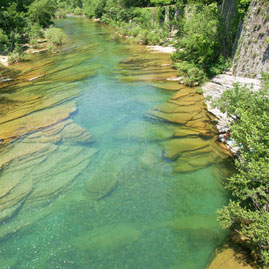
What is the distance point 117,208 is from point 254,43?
11.9m

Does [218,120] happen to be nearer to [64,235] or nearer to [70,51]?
[64,235]

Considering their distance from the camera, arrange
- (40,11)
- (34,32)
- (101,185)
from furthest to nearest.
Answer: (40,11) < (34,32) < (101,185)

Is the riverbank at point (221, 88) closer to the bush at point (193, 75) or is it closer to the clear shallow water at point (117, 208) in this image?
the bush at point (193, 75)

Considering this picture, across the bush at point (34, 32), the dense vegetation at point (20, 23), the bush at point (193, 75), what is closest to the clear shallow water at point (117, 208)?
the bush at point (193, 75)

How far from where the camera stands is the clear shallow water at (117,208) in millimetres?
7383

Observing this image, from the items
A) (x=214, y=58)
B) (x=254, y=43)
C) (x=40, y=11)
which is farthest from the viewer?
(x=40, y=11)

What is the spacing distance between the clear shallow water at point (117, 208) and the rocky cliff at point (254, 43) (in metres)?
5.93

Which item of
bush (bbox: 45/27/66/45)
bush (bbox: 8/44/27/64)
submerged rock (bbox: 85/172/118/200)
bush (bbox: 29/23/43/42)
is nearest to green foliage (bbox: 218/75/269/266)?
submerged rock (bbox: 85/172/118/200)

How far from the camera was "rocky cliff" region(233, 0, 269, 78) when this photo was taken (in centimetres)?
1278

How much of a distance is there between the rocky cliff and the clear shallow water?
593 centimetres

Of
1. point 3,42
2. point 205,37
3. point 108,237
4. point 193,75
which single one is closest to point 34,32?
point 3,42

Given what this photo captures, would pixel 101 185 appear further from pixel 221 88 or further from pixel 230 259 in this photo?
pixel 221 88

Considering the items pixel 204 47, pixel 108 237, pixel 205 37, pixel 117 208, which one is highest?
pixel 205 37

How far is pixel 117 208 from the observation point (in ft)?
29.2
